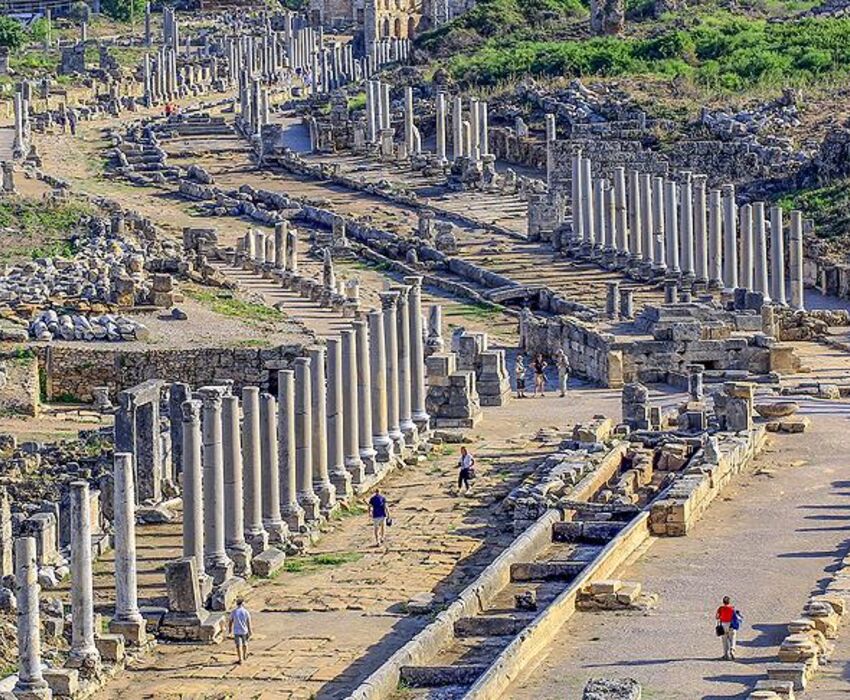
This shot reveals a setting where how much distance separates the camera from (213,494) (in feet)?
169

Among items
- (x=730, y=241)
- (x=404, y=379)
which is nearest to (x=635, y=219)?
(x=730, y=241)

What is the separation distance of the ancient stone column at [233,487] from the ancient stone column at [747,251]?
3163 centimetres

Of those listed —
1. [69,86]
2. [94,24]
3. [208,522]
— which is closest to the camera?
[208,522]

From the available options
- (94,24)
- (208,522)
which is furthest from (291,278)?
(94,24)

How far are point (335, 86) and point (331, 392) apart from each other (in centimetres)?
9982

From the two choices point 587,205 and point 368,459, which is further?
point 587,205

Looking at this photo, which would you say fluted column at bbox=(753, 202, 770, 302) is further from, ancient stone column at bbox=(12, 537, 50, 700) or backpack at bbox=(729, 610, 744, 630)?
ancient stone column at bbox=(12, 537, 50, 700)

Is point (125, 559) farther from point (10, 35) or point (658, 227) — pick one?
point (10, 35)

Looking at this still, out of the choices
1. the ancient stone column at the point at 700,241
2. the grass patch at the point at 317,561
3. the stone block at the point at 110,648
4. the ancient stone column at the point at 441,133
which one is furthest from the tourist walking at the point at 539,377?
the ancient stone column at the point at 441,133

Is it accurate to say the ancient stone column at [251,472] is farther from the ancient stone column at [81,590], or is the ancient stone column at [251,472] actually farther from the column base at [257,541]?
the ancient stone column at [81,590]

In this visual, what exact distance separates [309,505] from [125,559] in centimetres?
881

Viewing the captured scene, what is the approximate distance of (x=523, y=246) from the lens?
310 feet

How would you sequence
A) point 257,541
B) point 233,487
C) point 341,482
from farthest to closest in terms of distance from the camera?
point 341,482 → point 257,541 → point 233,487

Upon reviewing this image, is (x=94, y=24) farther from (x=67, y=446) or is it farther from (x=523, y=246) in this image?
(x=67, y=446)
